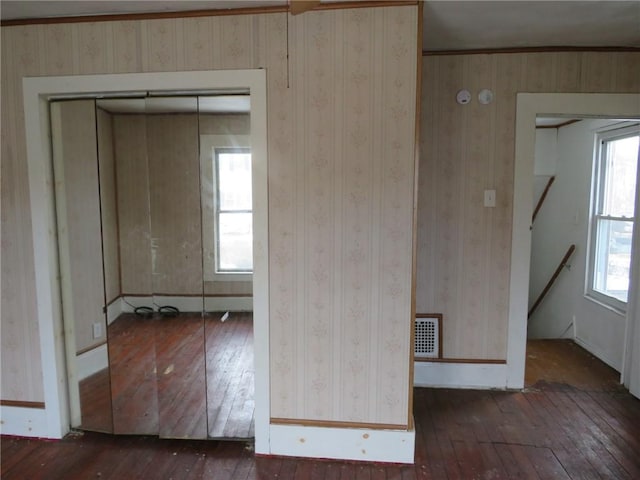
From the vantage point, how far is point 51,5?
1944 mm

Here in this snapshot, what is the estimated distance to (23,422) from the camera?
2.36 metres

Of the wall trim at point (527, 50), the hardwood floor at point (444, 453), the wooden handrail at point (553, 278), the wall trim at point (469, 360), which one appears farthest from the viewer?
the wooden handrail at point (553, 278)

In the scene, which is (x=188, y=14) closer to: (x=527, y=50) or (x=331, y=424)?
(x=527, y=50)

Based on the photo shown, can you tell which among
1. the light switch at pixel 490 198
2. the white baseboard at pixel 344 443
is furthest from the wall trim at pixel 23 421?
→ the light switch at pixel 490 198

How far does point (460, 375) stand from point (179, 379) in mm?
1969

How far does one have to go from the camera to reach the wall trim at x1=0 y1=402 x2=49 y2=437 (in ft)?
7.70

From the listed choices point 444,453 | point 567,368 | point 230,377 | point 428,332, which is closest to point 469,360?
point 428,332

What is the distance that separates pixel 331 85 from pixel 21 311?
7.24 feet

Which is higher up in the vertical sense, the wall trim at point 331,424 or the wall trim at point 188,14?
the wall trim at point 188,14

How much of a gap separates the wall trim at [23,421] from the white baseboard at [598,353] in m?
Answer: 4.12

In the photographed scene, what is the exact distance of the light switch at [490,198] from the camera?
9.05 ft

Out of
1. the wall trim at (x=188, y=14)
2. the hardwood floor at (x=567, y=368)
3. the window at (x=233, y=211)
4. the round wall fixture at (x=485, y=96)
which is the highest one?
the wall trim at (x=188, y=14)

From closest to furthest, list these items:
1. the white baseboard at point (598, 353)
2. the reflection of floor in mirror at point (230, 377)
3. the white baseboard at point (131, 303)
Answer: the reflection of floor in mirror at point (230, 377), the white baseboard at point (131, 303), the white baseboard at point (598, 353)

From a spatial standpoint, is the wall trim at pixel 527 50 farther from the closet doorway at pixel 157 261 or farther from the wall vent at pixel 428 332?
the wall vent at pixel 428 332
